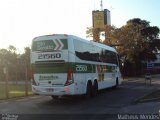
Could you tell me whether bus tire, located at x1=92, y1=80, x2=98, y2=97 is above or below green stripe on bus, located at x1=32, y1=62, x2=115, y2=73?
below

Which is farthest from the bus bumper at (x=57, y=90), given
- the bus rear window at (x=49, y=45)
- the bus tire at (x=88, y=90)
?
the bus tire at (x=88, y=90)

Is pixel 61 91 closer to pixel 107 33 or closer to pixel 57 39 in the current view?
pixel 57 39

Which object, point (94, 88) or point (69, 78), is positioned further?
point (94, 88)

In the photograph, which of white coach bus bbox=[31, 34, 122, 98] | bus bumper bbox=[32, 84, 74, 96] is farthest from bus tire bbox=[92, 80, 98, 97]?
bus bumper bbox=[32, 84, 74, 96]

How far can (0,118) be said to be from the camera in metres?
13.7

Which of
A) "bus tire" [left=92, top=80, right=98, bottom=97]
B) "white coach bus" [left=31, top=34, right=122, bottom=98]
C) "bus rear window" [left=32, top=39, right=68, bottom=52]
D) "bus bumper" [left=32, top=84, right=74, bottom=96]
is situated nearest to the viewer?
"bus bumper" [left=32, top=84, right=74, bottom=96]

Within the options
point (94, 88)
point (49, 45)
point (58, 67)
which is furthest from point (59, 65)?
point (94, 88)

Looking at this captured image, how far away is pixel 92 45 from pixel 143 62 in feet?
234

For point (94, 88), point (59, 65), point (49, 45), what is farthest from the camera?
point (94, 88)

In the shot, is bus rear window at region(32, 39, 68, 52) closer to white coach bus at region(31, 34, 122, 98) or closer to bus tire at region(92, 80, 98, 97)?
white coach bus at region(31, 34, 122, 98)

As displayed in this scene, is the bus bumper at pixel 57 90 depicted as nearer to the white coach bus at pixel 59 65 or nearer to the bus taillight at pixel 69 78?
the white coach bus at pixel 59 65

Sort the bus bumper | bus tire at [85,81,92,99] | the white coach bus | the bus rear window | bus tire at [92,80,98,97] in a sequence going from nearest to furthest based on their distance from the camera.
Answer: the bus bumper < the white coach bus < the bus rear window < bus tire at [85,81,92,99] < bus tire at [92,80,98,97]

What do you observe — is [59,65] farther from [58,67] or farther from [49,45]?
[49,45]

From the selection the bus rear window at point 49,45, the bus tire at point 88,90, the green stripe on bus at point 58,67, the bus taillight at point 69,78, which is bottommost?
the bus tire at point 88,90
